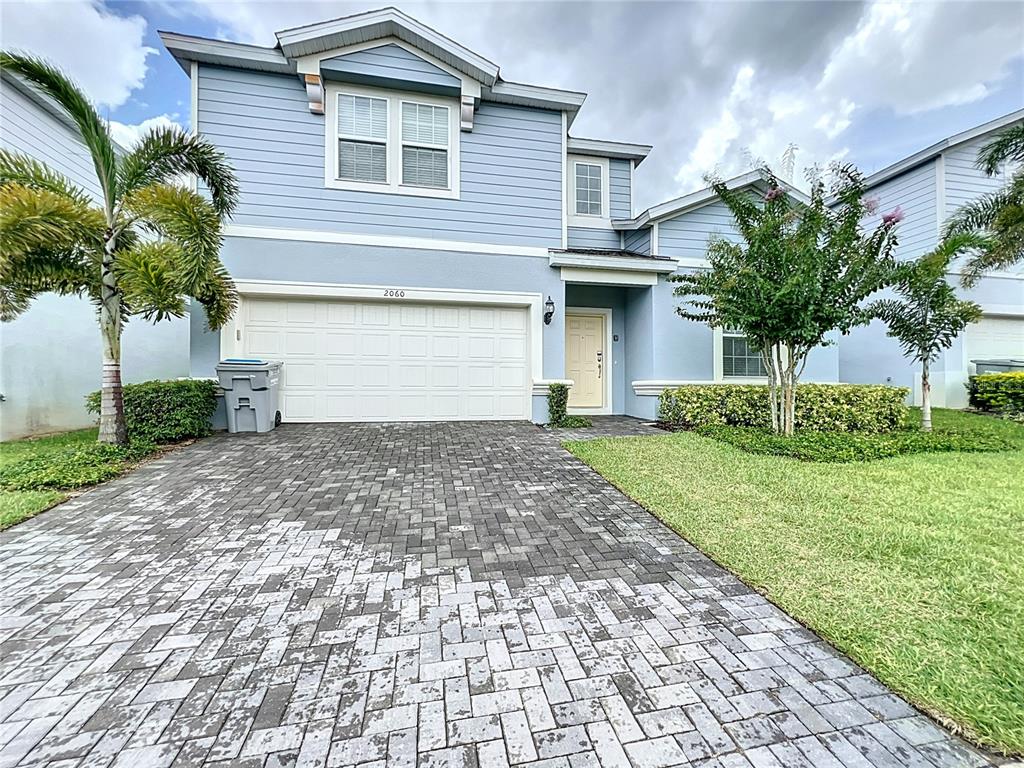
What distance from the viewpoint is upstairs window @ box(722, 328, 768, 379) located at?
31.9 feet

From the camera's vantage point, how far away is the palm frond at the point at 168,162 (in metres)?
5.75

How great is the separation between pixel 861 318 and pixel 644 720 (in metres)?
7.20

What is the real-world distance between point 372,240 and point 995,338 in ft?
51.7

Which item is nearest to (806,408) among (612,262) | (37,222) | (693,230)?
(693,230)

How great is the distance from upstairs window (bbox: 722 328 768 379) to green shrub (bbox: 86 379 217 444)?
1000cm

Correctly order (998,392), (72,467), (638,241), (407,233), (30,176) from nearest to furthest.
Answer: (72,467)
(30,176)
(407,233)
(638,241)
(998,392)

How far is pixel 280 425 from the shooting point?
26.2 feet

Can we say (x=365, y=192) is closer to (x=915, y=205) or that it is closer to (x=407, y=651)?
(x=407, y=651)

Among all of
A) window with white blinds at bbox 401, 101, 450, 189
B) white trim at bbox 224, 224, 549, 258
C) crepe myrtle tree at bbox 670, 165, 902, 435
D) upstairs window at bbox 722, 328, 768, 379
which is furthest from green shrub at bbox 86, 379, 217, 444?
upstairs window at bbox 722, 328, 768, 379

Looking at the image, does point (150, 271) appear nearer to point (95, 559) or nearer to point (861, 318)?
point (95, 559)

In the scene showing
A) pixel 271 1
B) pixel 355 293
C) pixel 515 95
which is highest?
pixel 271 1

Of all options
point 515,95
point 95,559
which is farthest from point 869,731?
point 515,95

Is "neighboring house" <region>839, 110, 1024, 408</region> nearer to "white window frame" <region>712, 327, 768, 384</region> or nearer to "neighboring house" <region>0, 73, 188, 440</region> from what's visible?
"white window frame" <region>712, 327, 768, 384</region>

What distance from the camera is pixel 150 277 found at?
5168mm
